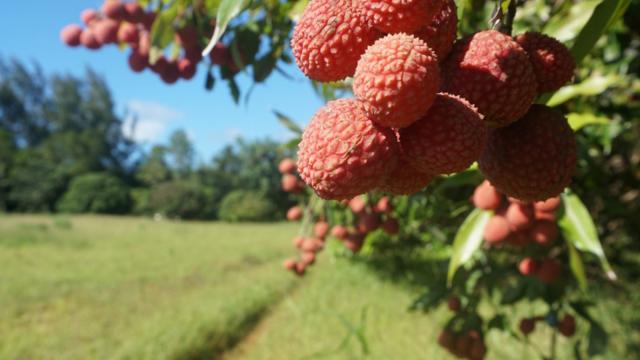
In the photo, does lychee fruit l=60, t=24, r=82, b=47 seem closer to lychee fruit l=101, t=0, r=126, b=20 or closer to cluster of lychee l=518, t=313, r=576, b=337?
lychee fruit l=101, t=0, r=126, b=20

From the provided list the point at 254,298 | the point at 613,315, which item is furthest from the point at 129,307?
the point at 613,315

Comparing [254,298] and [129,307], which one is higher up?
[129,307]

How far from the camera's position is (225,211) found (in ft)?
96.2

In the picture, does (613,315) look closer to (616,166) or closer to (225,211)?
(616,166)

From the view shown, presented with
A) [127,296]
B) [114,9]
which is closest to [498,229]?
[114,9]

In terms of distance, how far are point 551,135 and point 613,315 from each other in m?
3.85

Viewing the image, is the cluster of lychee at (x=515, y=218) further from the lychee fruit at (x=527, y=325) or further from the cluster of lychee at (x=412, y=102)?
the lychee fruit at (x=527, y=325)

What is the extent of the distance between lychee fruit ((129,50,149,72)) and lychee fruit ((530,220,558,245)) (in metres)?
0.98

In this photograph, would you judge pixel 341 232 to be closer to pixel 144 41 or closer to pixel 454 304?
pixel 454 304

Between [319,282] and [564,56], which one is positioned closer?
[564,56]

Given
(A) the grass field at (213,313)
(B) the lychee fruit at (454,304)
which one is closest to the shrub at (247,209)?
(A) the grass field at (213,313)

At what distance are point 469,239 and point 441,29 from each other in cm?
73

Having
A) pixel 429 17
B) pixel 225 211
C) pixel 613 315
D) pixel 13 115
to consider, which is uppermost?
pixel 429 17

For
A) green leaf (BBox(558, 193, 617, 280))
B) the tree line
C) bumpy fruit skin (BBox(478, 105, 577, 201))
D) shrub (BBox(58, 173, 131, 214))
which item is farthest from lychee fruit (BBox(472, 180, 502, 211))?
shrub (BBox(58, 173, 131, 214))
